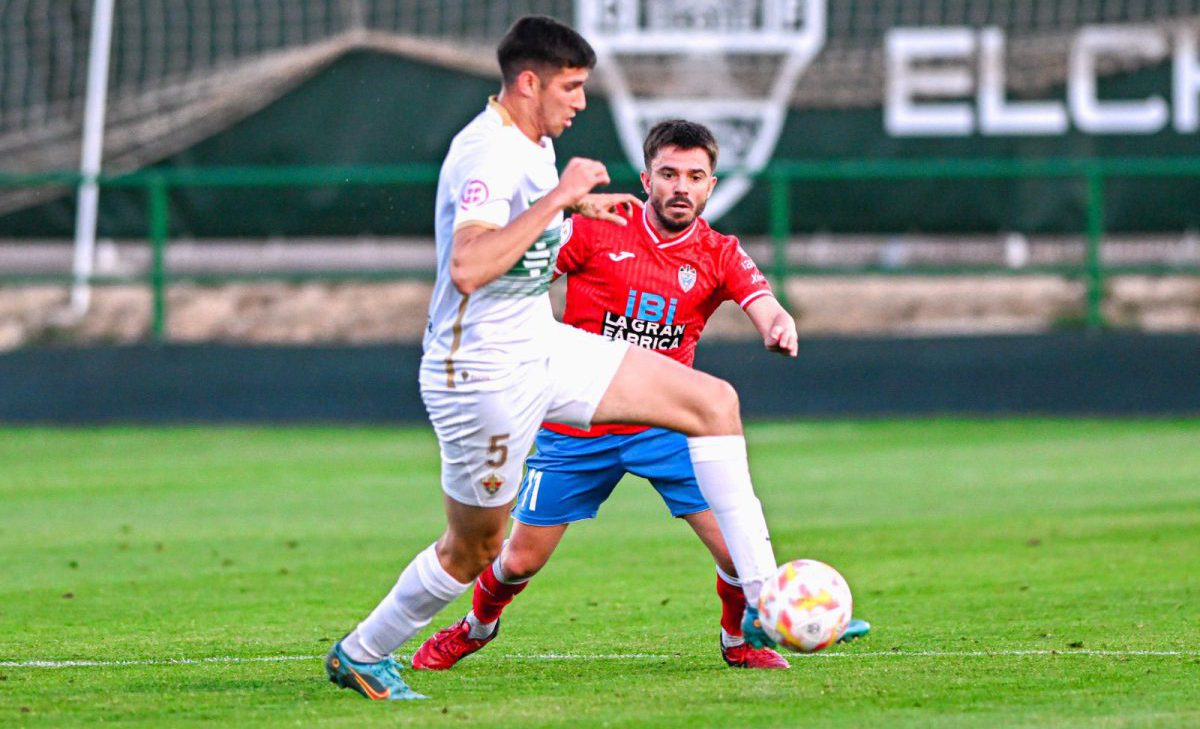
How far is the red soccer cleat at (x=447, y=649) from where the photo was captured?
6949 millimetres

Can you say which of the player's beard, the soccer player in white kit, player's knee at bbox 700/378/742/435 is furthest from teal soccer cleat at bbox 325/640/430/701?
the player's beard

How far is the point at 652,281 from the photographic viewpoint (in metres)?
7.09

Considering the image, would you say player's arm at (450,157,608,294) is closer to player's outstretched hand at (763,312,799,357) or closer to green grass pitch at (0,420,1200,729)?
player's outstretched hand at (763,312,799,357)

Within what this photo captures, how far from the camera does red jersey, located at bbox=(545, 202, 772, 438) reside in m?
7.09

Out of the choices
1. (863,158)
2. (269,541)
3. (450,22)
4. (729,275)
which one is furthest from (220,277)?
(729,275)

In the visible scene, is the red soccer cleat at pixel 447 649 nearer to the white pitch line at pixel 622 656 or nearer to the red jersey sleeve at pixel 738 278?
the white pitch line at pixel 622 656

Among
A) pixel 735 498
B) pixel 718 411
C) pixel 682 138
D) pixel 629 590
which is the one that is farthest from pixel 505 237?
pixel 629 590

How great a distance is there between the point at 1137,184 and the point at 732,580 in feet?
45.6

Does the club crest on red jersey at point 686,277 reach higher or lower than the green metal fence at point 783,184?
higher

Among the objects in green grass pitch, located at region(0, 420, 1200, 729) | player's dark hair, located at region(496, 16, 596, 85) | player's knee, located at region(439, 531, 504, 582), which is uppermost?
player's dark hair, located at region(496, 16, 596, 85)

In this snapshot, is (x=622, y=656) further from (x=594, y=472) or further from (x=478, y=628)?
(x=594, y=472)

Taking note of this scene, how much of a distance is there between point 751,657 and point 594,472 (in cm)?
86

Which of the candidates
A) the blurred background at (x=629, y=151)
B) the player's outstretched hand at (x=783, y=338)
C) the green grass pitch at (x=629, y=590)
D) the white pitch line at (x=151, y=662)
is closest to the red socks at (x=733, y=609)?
the green grass pitch at (x=629, y=590)

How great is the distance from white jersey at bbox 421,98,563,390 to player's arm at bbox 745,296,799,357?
867mm
